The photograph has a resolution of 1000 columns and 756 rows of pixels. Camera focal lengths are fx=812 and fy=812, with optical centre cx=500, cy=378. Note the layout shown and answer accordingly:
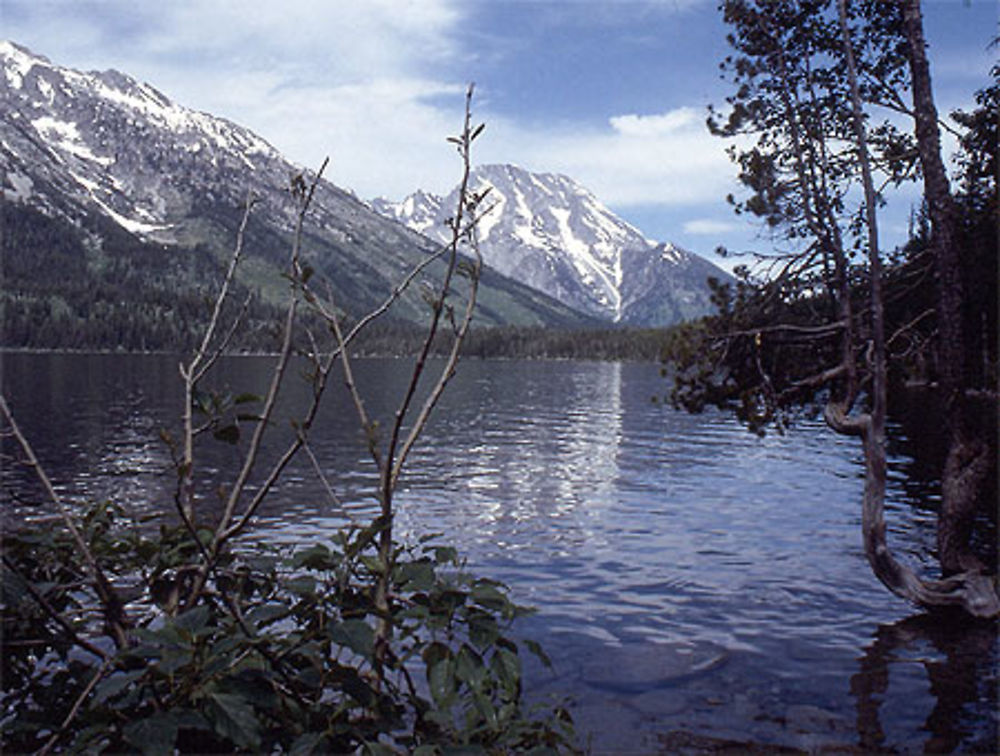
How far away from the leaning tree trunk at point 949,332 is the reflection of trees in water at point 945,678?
64.7 inches

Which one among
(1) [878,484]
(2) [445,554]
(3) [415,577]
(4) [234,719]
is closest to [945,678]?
(1) [878,484]

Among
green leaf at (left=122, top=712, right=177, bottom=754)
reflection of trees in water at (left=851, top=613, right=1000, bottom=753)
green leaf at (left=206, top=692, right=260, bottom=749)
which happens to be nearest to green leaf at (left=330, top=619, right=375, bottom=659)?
green leaf at (left=206, top=692, right=260, bottom=749)

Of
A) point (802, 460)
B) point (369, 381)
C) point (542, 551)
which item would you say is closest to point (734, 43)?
point (542, 551)

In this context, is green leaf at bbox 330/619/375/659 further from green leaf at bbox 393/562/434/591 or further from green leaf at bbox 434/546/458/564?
green leaf at bbox 434/546/458/564

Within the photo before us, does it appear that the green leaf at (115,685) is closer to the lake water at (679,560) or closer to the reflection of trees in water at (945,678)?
the lake water at (679,560)

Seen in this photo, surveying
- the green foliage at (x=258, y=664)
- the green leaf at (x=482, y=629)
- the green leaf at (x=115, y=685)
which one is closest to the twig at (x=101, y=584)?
the green foliage at (x=258, y=664)

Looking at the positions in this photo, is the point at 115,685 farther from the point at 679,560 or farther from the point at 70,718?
the point at 679,560

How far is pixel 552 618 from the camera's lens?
53.3 ft

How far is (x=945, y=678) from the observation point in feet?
40.5

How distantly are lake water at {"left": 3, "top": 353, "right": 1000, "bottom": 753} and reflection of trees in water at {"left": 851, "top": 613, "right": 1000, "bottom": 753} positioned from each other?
4 centimetres

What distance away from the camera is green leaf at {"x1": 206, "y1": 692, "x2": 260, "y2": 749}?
3049 millimetres

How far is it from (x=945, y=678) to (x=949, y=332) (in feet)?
17.6

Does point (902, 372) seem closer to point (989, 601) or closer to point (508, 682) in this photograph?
point (989, 601)

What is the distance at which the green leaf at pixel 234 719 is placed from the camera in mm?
3049
